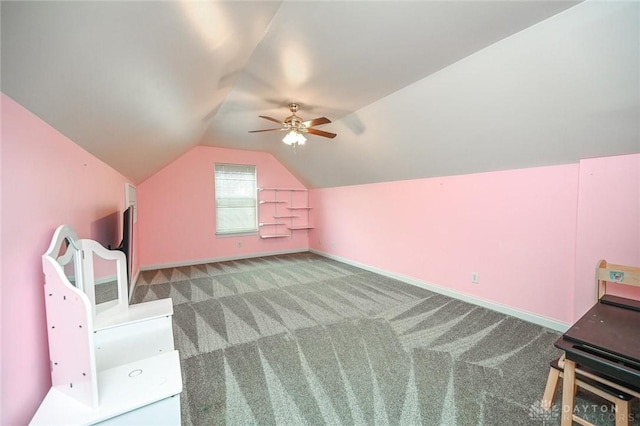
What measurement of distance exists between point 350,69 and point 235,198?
14.8ft

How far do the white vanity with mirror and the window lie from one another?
4.55m

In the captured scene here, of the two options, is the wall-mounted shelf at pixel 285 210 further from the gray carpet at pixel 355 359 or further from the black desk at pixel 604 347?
the black desk at pixel 604 347

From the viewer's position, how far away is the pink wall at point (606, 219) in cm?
223

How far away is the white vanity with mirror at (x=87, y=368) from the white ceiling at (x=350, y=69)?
30.4 inches

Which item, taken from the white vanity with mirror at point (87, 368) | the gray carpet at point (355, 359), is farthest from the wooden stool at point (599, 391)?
the white vanity with mirror at point (87, 368)

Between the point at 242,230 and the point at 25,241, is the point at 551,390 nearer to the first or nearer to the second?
the point at 25,241

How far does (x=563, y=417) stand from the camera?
56.2 inches

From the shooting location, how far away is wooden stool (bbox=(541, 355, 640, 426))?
51.5 inches

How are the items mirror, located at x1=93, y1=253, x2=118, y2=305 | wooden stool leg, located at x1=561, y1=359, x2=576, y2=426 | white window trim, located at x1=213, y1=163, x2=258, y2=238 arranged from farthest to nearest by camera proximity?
white window trim, located at x1=213, y1=163, x2=258, y2=238
mirror, located at x1=93, y1=253, x2=118, y2=305
wooden stool leg, located at x1=561, y1=359, x2=576, y2=426

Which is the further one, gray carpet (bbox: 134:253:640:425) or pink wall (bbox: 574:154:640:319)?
pink wall (bbox: 574:154:640:319)

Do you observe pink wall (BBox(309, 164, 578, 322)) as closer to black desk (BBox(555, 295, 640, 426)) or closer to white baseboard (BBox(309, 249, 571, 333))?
white baseboard (BBox(309, 249, 571, 333))

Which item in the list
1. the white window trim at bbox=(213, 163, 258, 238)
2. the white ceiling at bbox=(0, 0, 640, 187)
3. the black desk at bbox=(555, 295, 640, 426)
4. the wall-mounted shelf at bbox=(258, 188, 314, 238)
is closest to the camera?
the white ceiling at bbox=(0, 0, 640, 187)

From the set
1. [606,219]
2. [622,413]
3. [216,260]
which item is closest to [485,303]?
[606,219]

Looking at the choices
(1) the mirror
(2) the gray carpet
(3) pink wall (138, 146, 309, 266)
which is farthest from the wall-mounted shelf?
(1) the mirror
